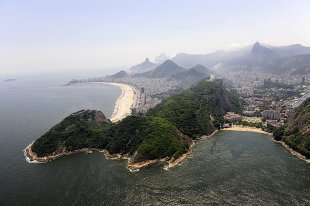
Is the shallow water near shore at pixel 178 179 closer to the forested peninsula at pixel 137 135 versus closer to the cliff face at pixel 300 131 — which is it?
the cliff face at pixel 300 131

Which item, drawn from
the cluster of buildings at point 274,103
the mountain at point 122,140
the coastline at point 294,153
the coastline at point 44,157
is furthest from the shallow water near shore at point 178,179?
the cluster of buildings at point 274,103

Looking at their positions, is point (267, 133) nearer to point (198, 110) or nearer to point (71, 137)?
point (198, 110)

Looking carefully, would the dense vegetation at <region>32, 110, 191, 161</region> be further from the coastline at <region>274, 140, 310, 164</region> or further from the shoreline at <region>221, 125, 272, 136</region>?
the coastline at <region>274, 140, 310, 164</region>

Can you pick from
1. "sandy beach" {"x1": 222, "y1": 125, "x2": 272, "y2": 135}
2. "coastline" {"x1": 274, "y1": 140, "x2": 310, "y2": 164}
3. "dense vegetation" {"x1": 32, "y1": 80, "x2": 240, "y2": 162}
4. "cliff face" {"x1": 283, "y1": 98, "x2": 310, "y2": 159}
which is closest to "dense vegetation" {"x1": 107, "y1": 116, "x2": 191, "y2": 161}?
"dense vegetation" {"x1": 32, "y1": 80, "x2": 240, "y2": 162}

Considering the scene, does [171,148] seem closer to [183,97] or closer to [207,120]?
[207,120]

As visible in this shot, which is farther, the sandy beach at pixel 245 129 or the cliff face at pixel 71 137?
the sandy beach at pixel 245 129

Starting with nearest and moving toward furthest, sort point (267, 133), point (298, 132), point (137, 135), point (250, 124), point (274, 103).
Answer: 1. point (298, 132)
2. point (137, 135)
3. point (267, 133)
4. point (250, 124)
5. point (274, 103)

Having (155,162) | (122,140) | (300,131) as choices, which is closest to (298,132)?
(300,131)
